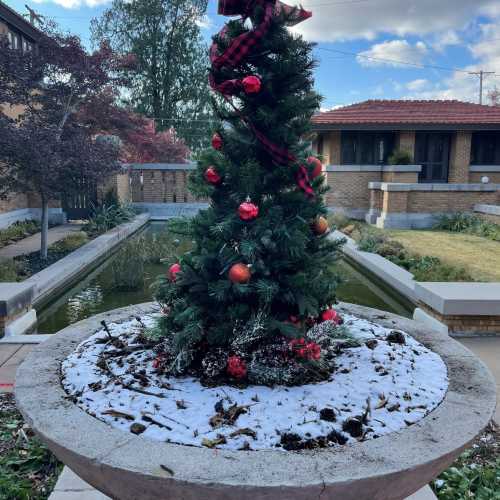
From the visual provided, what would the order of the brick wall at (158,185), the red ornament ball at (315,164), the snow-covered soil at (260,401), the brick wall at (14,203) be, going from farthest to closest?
the brick wall at (158,185)
the brick wall at (14,203)
the red ornament ball at (315,164)
the snow-covered soil at (260,401)

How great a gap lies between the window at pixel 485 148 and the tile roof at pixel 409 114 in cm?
102

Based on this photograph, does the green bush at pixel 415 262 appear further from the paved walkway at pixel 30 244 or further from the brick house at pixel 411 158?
the paved walkway at pixel 30 244

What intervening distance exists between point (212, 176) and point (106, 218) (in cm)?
1282

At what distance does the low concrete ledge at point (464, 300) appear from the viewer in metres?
5.22

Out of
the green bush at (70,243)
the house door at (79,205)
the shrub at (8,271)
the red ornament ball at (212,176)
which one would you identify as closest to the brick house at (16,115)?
the house door at (79,205)

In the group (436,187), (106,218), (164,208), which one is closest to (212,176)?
(106,218)

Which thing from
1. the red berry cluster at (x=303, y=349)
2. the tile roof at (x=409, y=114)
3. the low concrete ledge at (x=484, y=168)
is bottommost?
the red berry cluster at (x=303, y=349)

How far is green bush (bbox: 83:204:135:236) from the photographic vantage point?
14.4 m

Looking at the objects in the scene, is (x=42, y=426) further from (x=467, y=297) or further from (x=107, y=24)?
(x=107, y=24)

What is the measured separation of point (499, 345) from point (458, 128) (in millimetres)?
15368

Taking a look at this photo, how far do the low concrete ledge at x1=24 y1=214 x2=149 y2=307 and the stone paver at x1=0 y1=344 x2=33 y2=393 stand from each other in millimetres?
1342

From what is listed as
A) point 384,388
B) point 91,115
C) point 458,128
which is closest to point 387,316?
point 384,388

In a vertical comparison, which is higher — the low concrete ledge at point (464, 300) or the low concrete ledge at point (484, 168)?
the low concrete ledge at point (484, 168)

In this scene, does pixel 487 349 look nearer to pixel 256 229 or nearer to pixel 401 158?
pixel 256 229
